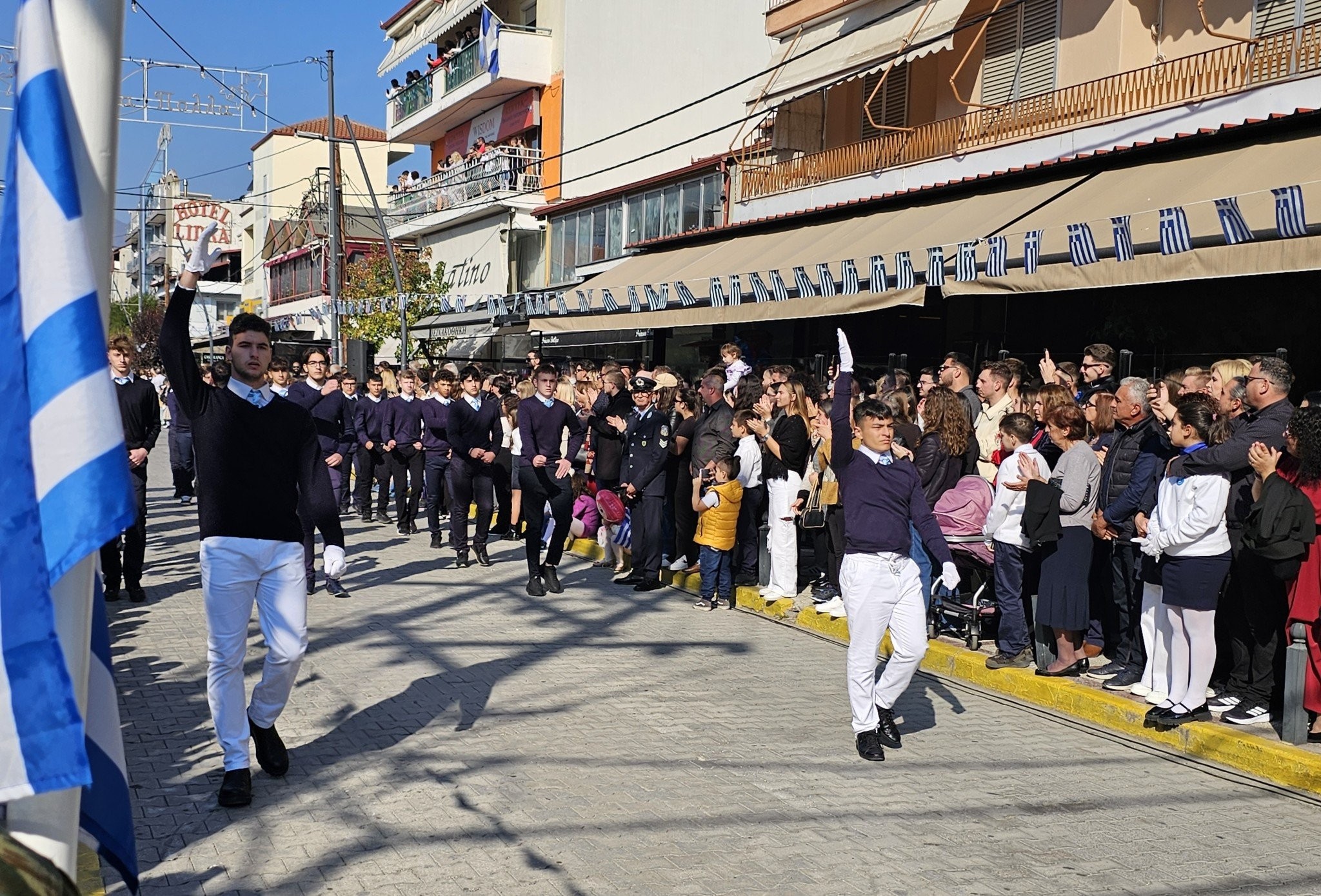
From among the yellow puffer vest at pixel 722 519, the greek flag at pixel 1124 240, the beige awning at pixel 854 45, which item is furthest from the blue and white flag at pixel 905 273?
the beige awning at pixel 854 45

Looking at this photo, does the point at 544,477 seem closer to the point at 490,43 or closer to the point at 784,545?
the point at 784,545

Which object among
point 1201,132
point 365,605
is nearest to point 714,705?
point 365,605

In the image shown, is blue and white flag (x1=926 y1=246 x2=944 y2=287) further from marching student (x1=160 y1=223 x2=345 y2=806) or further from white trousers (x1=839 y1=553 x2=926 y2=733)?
marching student (x1=160 y1=223 x2=345 y2=806)

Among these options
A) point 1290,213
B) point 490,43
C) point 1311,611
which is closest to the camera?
point 1311,611

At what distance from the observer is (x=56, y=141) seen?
8.06ft

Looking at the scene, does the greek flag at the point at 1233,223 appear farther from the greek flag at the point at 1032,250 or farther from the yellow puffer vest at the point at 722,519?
the yellow puffer vest at the point at 722,519

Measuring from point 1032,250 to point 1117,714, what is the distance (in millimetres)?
5667

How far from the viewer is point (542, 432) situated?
11.8m

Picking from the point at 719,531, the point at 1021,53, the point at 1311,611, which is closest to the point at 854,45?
the point at 1021,53

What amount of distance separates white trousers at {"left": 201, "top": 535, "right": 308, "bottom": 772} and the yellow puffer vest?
5.47m

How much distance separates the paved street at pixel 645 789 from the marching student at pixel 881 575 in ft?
1.07

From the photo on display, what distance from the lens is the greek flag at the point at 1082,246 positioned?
1144cm

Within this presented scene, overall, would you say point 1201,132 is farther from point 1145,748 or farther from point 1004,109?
point 1145,748

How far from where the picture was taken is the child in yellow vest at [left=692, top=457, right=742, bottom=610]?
11.1 meters
